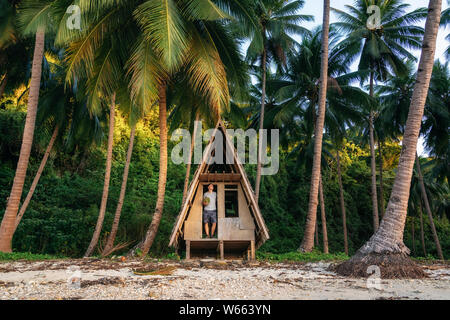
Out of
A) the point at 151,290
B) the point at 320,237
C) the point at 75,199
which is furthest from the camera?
the point at 320,237

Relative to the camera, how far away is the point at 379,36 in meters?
18.4

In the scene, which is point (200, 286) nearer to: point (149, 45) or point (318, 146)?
point (149, 45)

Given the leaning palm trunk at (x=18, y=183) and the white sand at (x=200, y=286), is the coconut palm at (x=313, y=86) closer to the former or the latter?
the leaning palm trunk at (x=18, y=183)

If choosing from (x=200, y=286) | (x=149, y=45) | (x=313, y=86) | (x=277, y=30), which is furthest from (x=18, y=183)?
(x=313, y=86)

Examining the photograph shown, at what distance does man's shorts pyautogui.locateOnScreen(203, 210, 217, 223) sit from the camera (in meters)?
10.0

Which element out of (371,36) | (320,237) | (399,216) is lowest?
(320,237)

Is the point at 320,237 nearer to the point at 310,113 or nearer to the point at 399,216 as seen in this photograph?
the point at 310,113

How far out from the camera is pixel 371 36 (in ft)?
58.6

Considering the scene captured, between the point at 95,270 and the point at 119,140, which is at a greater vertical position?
the point at 119,140

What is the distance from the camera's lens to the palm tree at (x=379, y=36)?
17438 mm

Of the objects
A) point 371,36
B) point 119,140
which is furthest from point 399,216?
point 119,140

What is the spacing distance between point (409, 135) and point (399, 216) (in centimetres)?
180

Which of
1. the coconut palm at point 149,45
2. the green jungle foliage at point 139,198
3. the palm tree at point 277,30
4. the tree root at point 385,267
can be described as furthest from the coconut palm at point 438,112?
the tree root at point 385,267

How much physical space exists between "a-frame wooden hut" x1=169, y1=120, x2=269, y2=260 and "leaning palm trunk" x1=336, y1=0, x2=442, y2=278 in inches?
123
